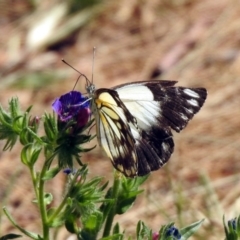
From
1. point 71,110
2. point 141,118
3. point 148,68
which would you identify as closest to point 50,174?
point 71,110

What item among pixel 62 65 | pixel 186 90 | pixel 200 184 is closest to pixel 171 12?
pixel 62 65

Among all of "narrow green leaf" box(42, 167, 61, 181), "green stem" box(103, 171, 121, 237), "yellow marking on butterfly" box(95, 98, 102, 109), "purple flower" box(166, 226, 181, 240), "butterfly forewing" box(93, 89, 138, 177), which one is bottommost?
"purple flower" box(166, 226, 181, 240)

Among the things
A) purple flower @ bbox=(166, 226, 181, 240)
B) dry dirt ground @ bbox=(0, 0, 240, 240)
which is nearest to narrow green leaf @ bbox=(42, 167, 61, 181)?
purple flower @ bbox=(166, 226, 181, 240)

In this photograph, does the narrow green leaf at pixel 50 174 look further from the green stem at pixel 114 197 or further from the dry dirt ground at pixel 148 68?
the dry dirt ground at pixel 148 68

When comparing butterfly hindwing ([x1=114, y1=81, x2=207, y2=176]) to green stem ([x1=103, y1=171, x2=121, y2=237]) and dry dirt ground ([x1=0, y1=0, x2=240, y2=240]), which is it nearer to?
green stem ([x1=103, y1=171, x2=121, y2=237])

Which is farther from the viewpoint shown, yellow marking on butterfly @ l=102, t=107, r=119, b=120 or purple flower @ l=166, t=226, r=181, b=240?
yellow marking on butterfly @ l=102, t=107, r=119, b=120

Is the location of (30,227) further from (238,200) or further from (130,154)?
(130,154)
